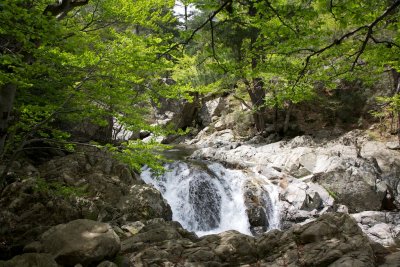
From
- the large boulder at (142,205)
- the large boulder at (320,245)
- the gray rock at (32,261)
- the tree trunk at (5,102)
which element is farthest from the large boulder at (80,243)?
the large boulder at (142,205)

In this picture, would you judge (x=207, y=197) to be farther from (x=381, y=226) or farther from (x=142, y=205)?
(x=381, y=226)

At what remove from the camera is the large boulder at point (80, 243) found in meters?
5.93

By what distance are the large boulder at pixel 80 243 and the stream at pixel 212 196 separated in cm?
629

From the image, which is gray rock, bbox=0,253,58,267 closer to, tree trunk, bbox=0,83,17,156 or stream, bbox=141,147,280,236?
tree trunk, bbox=0,83,17,156

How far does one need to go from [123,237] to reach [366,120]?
1768 cm

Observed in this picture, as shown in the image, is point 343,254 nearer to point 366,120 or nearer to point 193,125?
point 366,120

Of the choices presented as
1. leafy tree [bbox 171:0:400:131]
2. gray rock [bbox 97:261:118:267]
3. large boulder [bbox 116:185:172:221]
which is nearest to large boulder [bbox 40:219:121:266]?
gray rock [bbox 97:261:118:267]

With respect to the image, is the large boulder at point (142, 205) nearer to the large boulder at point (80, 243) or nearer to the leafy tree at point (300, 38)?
the large boulder at point (80, 243)

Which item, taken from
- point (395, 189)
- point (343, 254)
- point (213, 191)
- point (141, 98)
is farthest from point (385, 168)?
point (141, 98)

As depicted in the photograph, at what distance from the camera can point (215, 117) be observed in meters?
29.1

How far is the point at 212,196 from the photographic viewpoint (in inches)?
548

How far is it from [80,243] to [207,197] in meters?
8.21

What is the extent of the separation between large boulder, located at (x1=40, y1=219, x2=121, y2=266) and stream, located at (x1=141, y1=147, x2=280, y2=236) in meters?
6.29

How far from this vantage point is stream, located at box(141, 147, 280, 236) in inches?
502
